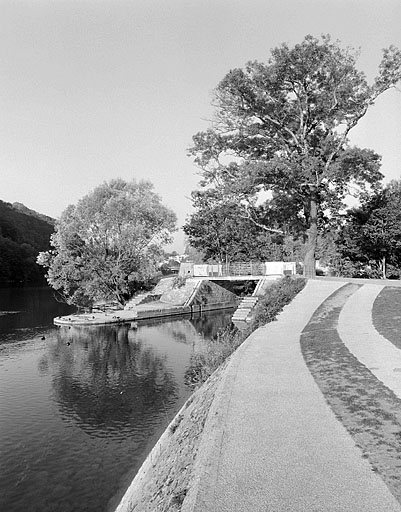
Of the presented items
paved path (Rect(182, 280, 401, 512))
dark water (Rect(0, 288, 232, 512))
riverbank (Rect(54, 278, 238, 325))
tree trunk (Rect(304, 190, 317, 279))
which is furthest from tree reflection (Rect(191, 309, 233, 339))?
paved path (Rect(182, 280, 401, 512))

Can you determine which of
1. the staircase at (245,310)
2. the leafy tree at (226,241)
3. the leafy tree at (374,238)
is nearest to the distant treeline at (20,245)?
the leafy tree at (226,241)

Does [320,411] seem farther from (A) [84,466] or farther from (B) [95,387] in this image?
(B) [95,387]

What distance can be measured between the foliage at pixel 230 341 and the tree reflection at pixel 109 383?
148 centimetres

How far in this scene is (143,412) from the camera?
15141 mm

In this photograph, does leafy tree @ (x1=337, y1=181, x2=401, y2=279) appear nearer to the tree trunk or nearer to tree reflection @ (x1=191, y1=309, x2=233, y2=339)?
the tree trunk

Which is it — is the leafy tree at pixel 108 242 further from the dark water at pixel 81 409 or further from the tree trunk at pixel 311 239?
the tree trunk at pixel 311 239

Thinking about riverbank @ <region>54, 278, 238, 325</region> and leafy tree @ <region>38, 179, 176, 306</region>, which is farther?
leafy tree @ <region>38, 179, 176, 306</region>

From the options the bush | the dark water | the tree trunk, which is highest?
the tree trunk

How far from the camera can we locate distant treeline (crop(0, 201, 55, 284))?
9509cm

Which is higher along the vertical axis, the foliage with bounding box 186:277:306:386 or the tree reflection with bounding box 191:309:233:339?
the foliage with bounding box 186:277:306:386

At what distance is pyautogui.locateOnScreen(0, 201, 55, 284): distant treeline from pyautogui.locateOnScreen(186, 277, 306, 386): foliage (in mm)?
83107

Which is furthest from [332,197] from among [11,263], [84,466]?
[11,263]

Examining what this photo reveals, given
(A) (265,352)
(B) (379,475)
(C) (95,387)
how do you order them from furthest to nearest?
1. (C) (95,387)
2. (A) (265,352)
3. (B) (379,475)

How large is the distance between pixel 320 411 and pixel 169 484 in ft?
8.80
